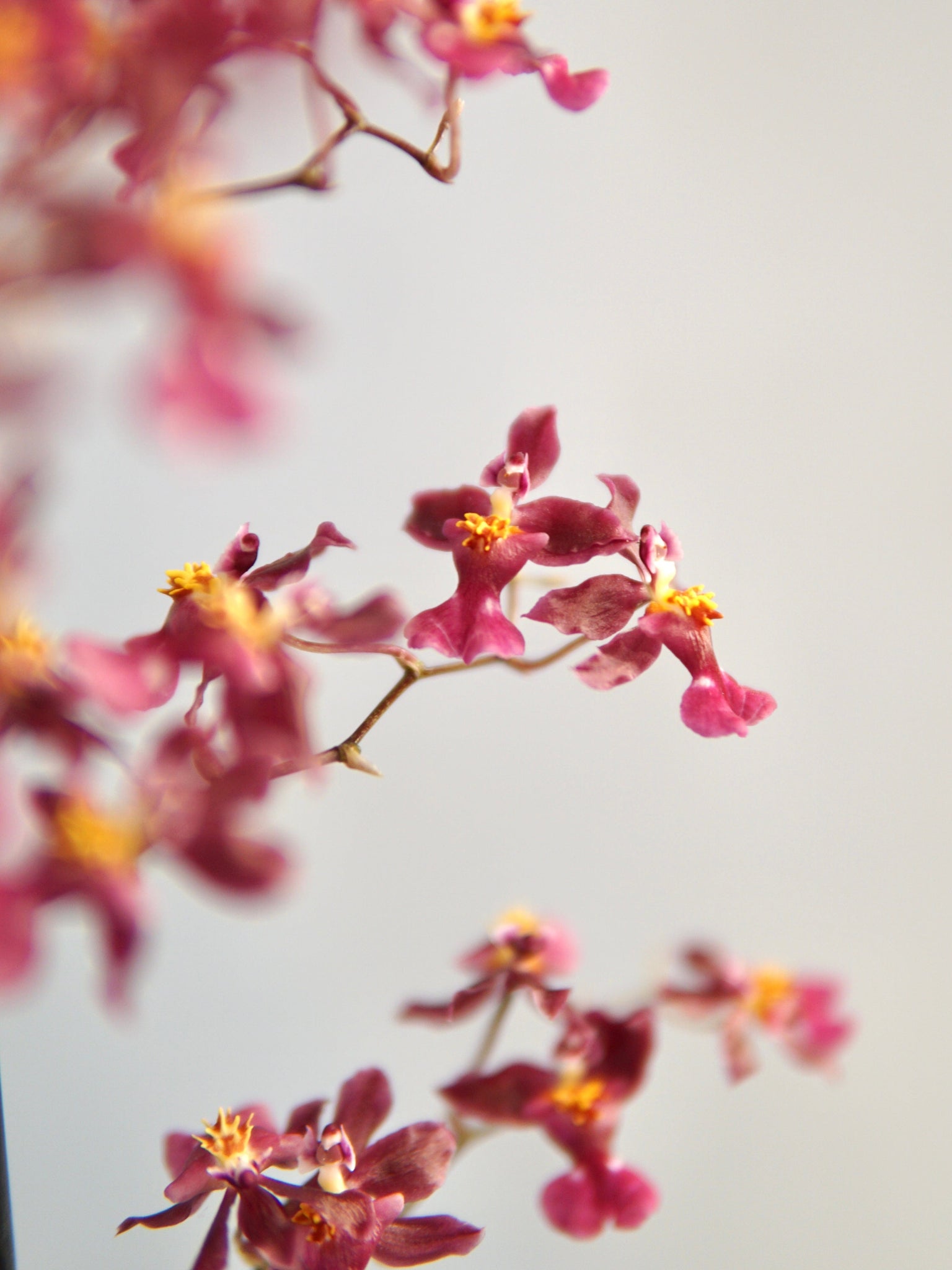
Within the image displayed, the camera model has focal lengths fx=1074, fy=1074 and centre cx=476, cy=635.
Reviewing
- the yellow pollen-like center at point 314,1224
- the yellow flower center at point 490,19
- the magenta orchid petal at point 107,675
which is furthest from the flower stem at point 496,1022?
the yellow flower center at point 490,19

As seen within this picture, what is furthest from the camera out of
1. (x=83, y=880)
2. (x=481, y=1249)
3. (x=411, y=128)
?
(x=481, y=1249)

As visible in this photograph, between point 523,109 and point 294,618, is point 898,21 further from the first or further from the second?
point 294,618

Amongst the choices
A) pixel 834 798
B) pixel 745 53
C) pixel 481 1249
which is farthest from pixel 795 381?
pixel 481 1249

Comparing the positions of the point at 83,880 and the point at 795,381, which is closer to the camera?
the point at 83,880

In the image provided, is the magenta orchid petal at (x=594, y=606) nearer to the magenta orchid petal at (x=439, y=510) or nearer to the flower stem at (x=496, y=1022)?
the magenta orchid petal at (x=439, y=510)

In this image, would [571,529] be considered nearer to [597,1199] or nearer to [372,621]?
[372,621]

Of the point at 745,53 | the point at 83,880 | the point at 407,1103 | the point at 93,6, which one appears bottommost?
the point at 407,1103
